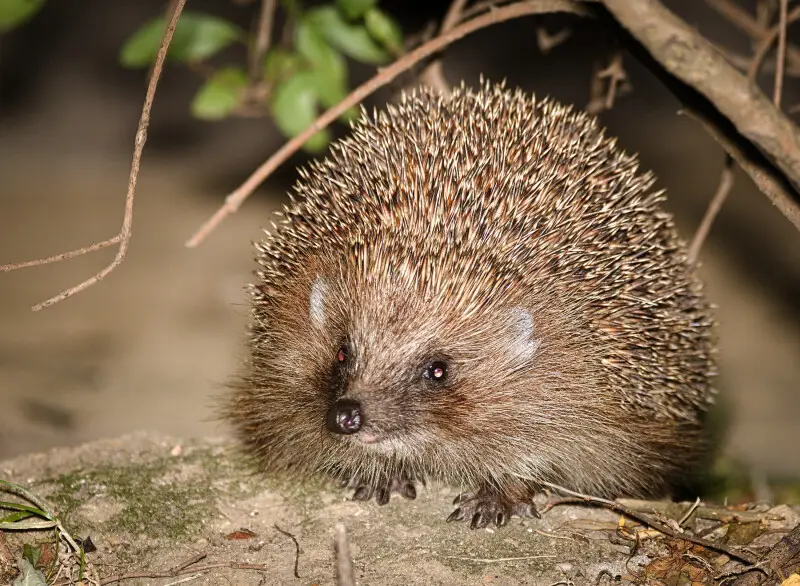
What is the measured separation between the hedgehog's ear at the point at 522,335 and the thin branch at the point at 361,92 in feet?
2.84

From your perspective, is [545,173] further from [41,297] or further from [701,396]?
[41,297]

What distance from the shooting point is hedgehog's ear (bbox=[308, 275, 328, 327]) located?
10.8 feet

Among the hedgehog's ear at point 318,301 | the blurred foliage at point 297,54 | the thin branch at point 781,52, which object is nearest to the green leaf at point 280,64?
the blurred foliage at point 297,54

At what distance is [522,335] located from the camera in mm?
3213

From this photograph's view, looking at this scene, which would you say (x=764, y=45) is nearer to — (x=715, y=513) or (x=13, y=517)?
(x=715, y=513)

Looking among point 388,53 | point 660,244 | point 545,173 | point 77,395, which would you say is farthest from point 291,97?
point 77,395

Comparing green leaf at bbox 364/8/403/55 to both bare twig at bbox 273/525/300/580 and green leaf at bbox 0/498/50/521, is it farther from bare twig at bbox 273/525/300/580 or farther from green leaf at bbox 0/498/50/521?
green leaf at bbox 0/498/50/521

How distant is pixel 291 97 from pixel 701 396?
2030 mm

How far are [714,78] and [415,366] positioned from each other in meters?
1.31

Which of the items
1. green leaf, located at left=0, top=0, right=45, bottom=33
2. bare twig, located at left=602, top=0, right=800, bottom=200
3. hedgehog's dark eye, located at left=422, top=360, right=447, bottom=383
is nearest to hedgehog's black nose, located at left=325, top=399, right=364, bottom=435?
hedgehog's dark eye, located at left=422, top=360, right=447, bottom=383

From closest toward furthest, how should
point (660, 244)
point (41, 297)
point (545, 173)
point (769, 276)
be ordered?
1. point (545, 173)
2. point (660, 244)
3. point (41, 297)
4. point (769, 276)

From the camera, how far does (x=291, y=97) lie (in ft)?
12.8

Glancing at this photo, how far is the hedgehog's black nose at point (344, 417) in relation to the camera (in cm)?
288

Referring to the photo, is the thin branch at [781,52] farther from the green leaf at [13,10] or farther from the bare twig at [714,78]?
the green leaf at [13,10]
